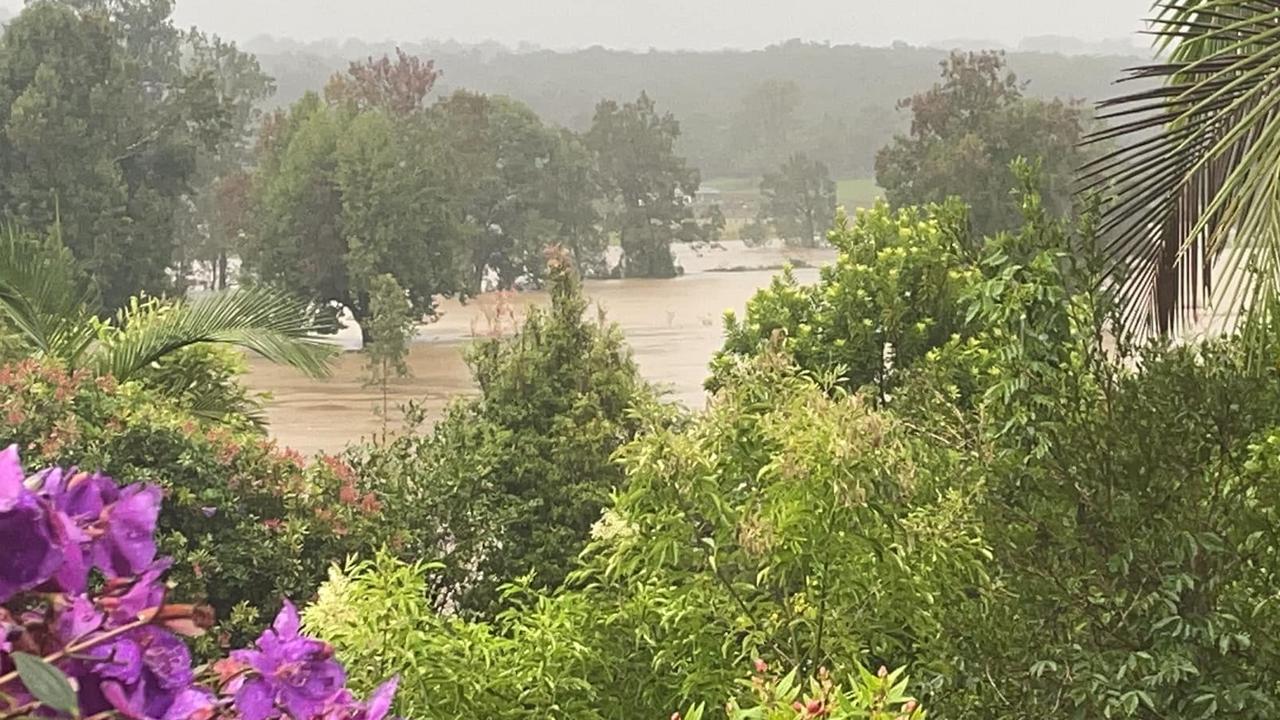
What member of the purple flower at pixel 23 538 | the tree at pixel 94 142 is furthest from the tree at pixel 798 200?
the purple flower at pixel 23 538

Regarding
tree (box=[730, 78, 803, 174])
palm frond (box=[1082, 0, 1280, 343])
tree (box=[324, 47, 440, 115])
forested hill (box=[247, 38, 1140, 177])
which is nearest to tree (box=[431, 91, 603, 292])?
tree (box=[324, 47, 440, 115])

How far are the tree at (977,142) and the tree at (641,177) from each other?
436cm

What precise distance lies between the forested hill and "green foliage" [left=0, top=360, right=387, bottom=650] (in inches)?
519

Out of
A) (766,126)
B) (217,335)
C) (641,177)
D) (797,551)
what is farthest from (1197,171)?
(766,126)

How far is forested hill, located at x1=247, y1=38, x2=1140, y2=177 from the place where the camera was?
18266mm

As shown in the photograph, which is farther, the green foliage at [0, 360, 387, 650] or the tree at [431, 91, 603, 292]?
the tree at [431, 91, 603, 292]

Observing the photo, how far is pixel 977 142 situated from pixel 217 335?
7.09 meters

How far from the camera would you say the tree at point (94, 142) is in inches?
485

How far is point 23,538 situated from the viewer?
1.83ft

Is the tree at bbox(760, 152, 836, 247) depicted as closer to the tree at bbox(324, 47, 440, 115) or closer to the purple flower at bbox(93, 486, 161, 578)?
the tree at bbox(324, 47, 440, 115)

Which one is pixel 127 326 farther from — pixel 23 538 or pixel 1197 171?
pixel 23 538

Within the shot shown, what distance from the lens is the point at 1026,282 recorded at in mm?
2113

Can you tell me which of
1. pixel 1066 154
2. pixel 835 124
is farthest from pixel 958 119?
pixel 835 124

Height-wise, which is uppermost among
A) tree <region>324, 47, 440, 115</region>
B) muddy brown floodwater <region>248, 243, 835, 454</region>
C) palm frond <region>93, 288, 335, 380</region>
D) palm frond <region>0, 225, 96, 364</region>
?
tree <region>324, 47, 440, 115</region>
